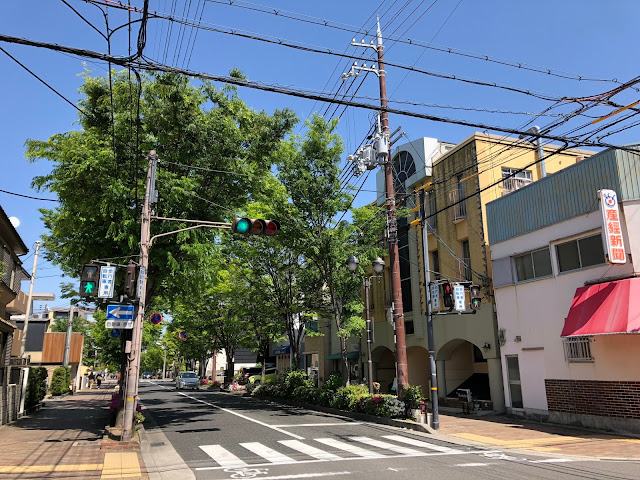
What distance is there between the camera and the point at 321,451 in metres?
11.7

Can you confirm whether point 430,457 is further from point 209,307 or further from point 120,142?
point 209,307

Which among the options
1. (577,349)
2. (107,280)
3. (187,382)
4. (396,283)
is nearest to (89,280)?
(107,280)

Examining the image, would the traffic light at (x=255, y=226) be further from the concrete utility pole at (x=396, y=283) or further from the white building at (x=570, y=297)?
the white building at (x=570, y=297)

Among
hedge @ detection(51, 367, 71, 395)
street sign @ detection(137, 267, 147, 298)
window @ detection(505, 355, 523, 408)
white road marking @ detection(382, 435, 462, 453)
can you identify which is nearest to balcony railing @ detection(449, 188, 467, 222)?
window @ detection(505, 355, 523, 408)

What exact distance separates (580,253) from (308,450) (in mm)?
10995

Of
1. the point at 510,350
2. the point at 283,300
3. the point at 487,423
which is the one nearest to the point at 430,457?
the point at 487,423

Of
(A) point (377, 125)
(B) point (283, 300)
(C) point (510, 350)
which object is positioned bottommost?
(C) point (510, 350)

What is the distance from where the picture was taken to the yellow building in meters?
21.0

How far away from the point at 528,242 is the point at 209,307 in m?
30.1

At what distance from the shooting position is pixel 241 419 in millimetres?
18656

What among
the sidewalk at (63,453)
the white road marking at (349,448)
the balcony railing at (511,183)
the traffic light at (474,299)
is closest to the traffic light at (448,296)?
the traffic light at (474,299)

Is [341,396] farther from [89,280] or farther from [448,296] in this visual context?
[89,280]

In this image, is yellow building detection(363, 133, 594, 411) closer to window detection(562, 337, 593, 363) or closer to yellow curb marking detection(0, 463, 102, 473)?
window detection(562, 337, 593, 363)

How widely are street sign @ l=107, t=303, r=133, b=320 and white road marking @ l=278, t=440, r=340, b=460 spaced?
210 inches
